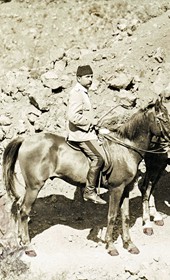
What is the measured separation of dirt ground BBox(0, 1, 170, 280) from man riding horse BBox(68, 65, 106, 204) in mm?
1284

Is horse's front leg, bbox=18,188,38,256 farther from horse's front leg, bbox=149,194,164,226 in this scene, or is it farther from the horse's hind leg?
horse's front leg, bbox=149,194,164,226

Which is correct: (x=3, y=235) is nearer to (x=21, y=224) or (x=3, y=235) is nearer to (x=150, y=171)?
(x=21, y=224)

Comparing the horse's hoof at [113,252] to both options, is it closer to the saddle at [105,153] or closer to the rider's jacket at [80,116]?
the saddle at [105,153]

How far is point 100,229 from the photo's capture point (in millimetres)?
12508

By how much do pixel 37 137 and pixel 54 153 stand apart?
1.54 ft

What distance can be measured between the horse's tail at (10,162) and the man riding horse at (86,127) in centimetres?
113

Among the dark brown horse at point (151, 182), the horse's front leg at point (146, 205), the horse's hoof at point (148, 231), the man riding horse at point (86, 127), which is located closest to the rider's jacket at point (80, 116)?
the man riding horse at point (86, 127)

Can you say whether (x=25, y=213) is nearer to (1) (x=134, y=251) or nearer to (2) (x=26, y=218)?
(2) (x=26, y=218)

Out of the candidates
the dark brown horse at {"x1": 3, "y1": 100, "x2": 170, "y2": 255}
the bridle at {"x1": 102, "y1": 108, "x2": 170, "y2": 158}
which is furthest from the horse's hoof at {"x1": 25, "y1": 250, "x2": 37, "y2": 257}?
the bridle at {"x1": 102, "y1": 108, "x2": 170, "y2": 158}

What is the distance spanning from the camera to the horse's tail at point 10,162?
37.5ft

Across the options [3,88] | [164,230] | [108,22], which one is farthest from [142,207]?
[108,22]

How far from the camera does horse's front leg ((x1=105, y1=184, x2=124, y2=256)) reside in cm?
1135

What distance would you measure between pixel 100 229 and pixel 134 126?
2.66m

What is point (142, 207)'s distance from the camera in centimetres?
1302
